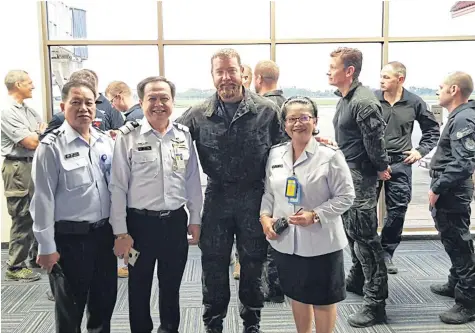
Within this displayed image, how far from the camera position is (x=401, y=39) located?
4.49 metres

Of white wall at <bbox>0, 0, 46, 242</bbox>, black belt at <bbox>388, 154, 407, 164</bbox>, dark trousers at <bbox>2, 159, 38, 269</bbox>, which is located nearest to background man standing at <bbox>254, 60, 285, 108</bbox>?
black belt at <bbox>388, 154, 407, 164</bbox>

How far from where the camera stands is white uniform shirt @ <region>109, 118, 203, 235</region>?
82.5 inches

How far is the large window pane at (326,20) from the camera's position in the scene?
450 centimetres

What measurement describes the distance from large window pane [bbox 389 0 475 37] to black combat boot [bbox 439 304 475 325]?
110 inches

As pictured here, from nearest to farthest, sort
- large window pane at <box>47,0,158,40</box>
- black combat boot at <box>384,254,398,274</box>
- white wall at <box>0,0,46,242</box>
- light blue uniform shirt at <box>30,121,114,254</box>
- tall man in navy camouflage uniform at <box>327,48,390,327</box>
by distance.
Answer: light blue uniform shirt at <box>30,121,114,254</box>
tall man in navy camouflage uniform at <box>327,48,390,327</box>
black combat boot at <box>384,254,398,274</box>
white wall at <box>0,0,46,242</box>
large window pane at <box>47,0,158,40</box>

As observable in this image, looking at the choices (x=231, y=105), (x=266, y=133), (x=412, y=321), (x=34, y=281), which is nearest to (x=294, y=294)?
(x=266, y=133)

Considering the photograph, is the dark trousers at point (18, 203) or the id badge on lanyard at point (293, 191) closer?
the id badge on lanyard at point (293, 191)

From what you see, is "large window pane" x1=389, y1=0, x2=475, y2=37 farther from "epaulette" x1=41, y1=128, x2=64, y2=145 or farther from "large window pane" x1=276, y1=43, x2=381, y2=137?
"epaulette" x1=41, y1=128, x2=64, y2=145

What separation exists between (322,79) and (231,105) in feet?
8.56

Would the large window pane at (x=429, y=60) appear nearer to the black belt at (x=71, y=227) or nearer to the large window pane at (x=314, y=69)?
the large window pane at (x=314, y=69)

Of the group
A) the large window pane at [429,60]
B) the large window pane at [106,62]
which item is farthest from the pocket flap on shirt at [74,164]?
the large window pane at [429,60]

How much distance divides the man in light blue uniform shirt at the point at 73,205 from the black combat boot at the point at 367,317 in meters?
1.62

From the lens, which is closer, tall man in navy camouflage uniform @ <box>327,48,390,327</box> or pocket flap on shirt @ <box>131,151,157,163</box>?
pocket flap on shirt @ <box>131,151,157,163</box>

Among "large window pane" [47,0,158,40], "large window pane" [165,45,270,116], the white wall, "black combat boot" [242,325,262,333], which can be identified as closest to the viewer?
"black combat boot" [242,325,262,333]
